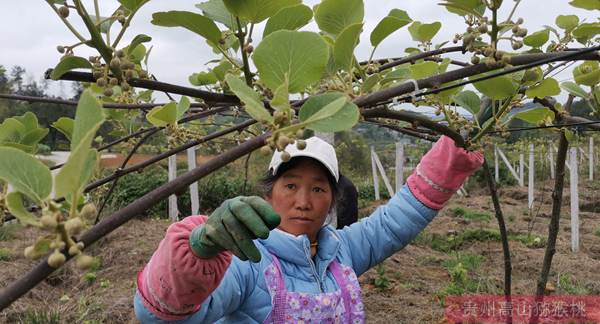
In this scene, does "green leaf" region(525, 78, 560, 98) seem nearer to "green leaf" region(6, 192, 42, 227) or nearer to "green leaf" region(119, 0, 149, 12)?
"green leaf" region(119, 0, 149, 12)

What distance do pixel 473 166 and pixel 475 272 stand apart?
3.59 metres

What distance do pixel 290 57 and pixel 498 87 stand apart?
426mm

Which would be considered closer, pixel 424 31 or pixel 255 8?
pixel 255 8

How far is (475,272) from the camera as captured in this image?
4.66 meters

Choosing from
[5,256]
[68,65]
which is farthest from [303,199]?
[5,256]

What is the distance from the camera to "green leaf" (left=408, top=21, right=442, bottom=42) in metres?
1.12

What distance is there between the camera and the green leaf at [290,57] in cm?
47

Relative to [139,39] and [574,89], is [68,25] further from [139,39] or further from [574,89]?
[574,89]

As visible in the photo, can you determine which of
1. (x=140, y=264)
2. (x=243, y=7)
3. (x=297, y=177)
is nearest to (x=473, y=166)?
(x=297, y=177)

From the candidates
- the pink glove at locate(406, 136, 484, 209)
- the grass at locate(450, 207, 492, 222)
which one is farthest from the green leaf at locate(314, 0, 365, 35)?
the grass at locate(450, 207, 492, 222)

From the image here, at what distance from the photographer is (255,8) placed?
57 centimetres

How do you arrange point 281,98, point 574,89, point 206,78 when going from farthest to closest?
point 206,78 → point 574,89 → point 281,98

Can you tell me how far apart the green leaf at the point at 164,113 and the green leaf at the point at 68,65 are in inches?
3.4

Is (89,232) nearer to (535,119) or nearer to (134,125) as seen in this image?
(535,119)
